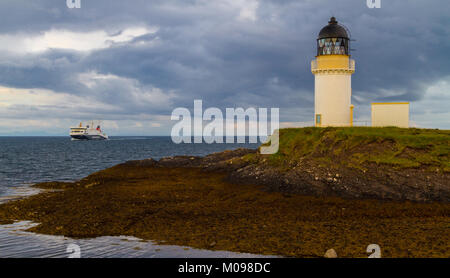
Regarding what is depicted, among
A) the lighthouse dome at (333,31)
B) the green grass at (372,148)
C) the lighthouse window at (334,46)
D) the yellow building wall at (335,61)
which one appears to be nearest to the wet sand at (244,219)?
the green grass at (372,148)

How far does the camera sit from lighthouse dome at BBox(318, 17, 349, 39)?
99.5ft

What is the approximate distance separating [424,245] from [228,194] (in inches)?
465

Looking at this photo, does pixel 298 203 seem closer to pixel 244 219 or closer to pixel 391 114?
pixel 244 219

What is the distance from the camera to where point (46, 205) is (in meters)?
19.4

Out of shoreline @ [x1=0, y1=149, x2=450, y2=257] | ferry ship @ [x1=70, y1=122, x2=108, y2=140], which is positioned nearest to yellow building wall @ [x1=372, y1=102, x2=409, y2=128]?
shoreline @ [x1=0, y1=149, x2=450, y2=257]

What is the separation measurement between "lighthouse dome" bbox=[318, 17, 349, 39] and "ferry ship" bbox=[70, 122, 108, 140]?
15398cm

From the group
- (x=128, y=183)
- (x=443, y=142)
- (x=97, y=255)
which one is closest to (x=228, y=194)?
(x=128, y=183)

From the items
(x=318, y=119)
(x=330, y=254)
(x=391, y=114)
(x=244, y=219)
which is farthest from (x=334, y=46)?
(x=330, y=254)

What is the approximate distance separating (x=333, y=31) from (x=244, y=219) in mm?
21176

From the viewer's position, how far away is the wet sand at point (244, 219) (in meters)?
12.5

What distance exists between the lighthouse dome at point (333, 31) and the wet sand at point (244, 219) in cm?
1544

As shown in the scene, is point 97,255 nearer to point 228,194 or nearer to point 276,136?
point 228,194

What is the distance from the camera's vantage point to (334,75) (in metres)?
30.4

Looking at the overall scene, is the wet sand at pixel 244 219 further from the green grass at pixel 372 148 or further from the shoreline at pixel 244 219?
the green grass at pixel 372 148
